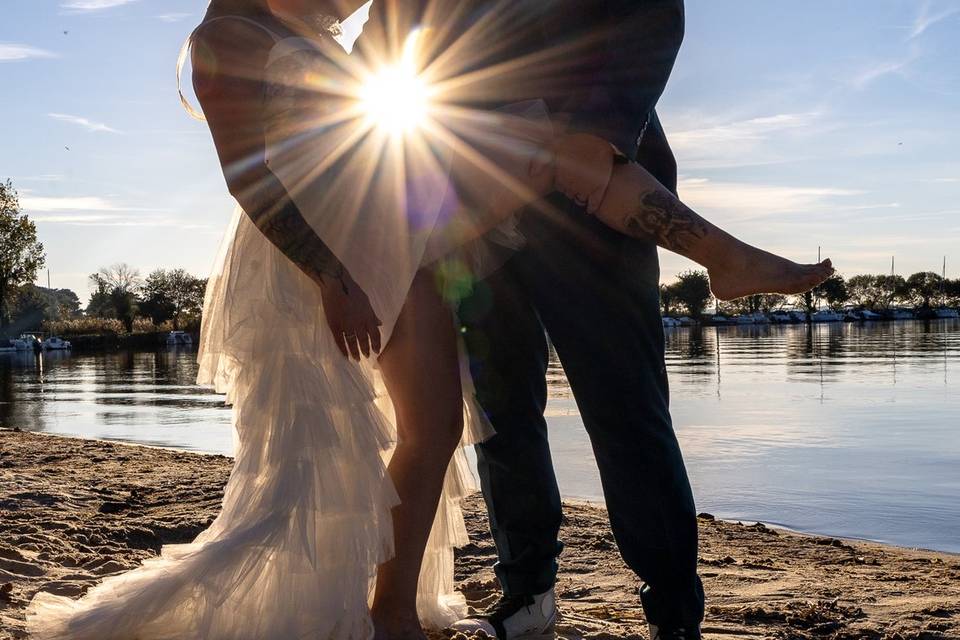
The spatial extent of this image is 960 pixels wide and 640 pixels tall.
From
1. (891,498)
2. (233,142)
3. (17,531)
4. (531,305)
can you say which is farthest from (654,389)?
(891,498)

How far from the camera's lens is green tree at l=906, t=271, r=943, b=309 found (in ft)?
312

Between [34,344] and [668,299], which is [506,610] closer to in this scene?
[34,344]

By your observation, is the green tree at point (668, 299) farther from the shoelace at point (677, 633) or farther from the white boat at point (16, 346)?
the shoelace at point (677, 633)

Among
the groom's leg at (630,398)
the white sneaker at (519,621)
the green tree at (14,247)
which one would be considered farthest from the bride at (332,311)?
the green tree at (14,247)

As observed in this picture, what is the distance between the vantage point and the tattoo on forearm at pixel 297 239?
2.18 meters

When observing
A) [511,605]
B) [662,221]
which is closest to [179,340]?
[511,605]

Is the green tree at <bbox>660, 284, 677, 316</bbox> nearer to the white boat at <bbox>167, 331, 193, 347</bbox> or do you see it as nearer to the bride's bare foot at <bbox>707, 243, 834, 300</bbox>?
the white boat at <bbox>167, 331, 193, 347</bbox>

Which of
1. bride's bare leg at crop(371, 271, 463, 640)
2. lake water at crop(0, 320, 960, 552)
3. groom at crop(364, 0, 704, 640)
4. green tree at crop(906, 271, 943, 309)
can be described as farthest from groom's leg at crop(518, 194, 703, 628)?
green tree at crop(906, 271, 943, 309)

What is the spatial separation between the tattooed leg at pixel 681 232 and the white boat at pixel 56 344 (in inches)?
2317

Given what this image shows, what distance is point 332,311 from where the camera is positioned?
7.29ft

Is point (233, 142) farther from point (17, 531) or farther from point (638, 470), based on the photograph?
point (17, 531)

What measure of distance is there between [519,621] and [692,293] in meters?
91.1

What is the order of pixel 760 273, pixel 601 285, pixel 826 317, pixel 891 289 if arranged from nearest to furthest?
pixel 760 273 → pixel 601 285 → pixel 826 317 → pixel 891 289

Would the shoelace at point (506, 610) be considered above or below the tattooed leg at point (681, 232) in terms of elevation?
below
